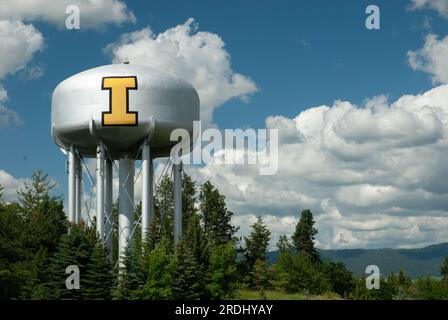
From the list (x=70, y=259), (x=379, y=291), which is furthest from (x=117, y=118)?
(x=379, y=291)

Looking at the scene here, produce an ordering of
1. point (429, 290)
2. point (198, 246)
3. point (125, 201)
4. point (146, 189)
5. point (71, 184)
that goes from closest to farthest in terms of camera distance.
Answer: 1. point (146, 189)
2. point (71, 184)
3. point (198, 246)
4. point (125, 201)
5. point (429, 290)

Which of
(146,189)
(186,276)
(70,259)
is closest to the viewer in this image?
(70,259)

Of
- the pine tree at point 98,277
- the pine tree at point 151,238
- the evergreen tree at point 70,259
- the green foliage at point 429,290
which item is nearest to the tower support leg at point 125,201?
the pine tree at point 151,238

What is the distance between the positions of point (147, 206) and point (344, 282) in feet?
174

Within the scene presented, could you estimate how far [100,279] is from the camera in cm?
3775

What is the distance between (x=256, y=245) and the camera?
75.2m

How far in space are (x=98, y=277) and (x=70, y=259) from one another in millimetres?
1757

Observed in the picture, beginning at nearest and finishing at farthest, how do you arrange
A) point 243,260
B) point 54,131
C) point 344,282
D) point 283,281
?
point 54,131
point 283,281
point 243,260
point 344,282

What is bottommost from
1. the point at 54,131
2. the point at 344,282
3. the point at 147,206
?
the point at 344,282

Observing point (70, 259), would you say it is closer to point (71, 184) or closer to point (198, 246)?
point (71, 184)

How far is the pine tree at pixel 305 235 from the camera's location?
91.9 meters
